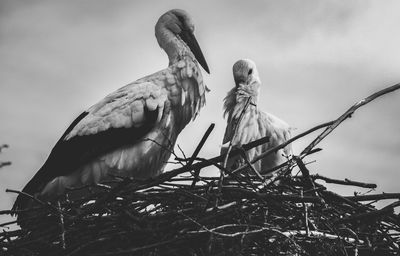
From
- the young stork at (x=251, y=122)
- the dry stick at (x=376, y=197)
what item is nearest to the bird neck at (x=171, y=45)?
the young stork at (x=251, y=122)

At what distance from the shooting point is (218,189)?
Result: 253 centimetres

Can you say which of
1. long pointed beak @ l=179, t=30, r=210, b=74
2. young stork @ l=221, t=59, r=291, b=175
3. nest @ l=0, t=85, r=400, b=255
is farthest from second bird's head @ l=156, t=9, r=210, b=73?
nest @ l=0, t=85, r=400, b=255

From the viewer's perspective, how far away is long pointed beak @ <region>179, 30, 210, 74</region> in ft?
14.2

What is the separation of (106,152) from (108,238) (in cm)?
116

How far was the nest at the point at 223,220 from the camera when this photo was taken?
248 centimetres

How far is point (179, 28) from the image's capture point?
4.46 metres

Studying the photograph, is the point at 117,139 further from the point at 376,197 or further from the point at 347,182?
the point at 376,197

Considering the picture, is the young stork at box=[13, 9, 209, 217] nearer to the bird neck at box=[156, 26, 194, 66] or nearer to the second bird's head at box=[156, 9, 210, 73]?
the bird neck at box=[156, 26, 194, 66]

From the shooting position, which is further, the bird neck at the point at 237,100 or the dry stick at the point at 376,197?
the bird neck at the point at 237,100

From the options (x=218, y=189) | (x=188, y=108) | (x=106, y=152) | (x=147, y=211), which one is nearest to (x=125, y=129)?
(x=106, y=152)

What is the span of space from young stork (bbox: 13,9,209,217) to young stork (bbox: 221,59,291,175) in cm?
59

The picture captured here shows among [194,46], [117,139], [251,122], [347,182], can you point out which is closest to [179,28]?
[194,46]

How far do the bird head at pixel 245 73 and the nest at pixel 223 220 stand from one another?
84.0 inches

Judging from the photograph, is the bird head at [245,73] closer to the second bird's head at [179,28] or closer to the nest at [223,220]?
the second bird's head at [179,28]
